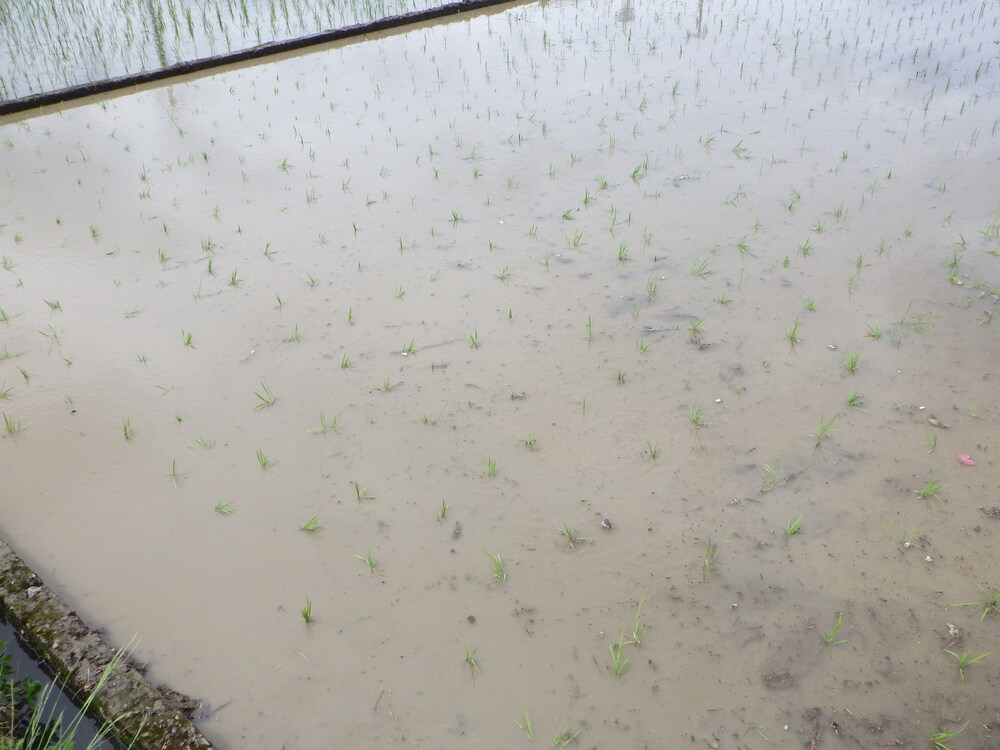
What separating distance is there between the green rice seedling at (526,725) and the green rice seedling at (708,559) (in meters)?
0.72

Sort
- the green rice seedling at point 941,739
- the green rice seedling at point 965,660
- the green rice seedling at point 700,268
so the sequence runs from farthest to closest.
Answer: the green rice seedling at point 700,268 < the green rice seedling at point 965,660 < the green rice seedling at point 941,739

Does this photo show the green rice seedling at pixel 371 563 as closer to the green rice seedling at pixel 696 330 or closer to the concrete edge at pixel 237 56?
the green rice seedling at pixel 696 330

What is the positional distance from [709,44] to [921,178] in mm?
3371

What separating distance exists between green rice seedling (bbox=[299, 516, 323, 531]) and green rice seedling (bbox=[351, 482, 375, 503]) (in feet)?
0.55

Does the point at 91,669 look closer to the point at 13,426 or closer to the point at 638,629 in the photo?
the point at 13,426

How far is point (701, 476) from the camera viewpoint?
2523mm

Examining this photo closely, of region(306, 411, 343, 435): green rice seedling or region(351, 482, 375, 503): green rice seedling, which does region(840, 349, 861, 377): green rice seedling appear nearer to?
region(351, 482, 375, 503): green rice seedling

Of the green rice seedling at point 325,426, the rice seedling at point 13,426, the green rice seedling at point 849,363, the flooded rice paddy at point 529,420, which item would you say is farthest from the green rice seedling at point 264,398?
the green rice seedling at point 849,363

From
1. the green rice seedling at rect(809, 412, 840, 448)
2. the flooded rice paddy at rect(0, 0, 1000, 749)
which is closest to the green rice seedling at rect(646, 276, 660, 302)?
the flooded rice paddy at rect(0, 0, 1000, 749)

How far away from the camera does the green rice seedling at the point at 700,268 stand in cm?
361

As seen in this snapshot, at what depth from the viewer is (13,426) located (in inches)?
113

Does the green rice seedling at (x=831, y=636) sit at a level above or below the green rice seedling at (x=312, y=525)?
below

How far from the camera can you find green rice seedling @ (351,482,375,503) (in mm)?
2520

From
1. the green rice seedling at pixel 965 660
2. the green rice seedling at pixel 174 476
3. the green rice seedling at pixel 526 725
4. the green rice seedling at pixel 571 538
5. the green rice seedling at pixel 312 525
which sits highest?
the green rice seedling at pixel 174 476
